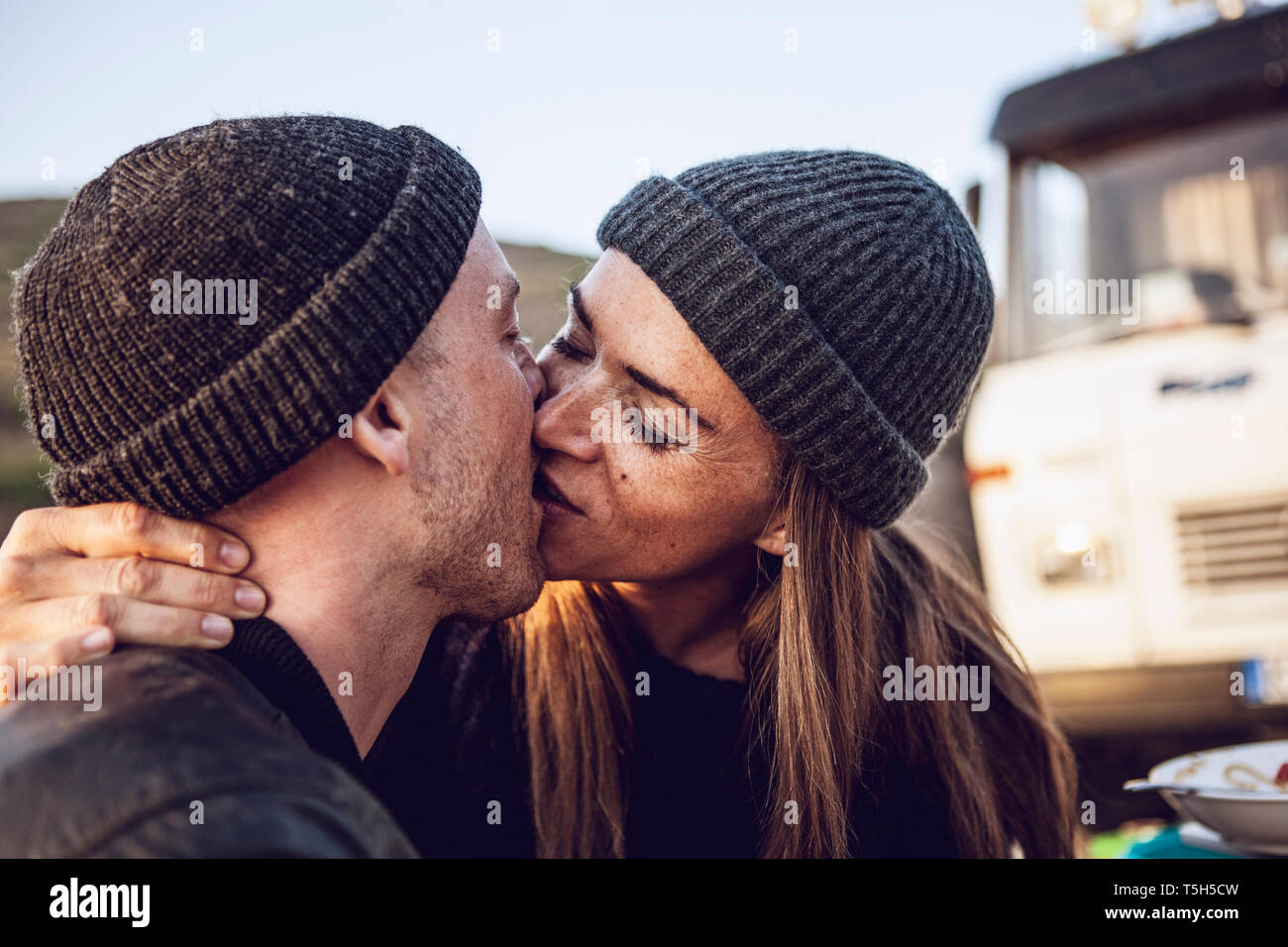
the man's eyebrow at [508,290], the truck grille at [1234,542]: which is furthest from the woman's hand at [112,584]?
the truck grille at [1234,542]

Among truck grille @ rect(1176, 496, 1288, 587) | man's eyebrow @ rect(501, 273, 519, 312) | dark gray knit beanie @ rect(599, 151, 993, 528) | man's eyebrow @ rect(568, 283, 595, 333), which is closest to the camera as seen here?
man's eyebrow @ rect(501, 273, 519, 312)

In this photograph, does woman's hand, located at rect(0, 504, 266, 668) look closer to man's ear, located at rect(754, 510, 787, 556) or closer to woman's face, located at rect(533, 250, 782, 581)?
woman's face, located at rect(533, 250, 782, 581)

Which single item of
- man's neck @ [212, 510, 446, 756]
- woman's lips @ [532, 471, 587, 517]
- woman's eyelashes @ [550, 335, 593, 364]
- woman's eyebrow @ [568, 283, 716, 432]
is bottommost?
man's neck @ [212, 510, 446, 756]

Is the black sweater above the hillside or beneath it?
beneath

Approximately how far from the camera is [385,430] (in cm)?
177

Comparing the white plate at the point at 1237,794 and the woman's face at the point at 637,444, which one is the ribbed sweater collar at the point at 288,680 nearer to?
the woman's face at the point at 637,444

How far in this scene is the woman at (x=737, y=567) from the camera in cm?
225

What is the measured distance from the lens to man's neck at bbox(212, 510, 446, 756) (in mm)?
1664

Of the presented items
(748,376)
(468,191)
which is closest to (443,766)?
(748,376)

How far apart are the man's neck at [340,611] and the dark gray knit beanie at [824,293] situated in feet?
2.93

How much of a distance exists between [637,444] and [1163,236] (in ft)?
13.7

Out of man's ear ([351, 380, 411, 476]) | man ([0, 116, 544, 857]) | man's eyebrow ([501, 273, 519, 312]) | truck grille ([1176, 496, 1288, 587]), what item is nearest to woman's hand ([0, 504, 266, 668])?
man ([0, 116, 544, 857])

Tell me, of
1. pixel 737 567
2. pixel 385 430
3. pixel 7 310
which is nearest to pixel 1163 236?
pixel 737 567
